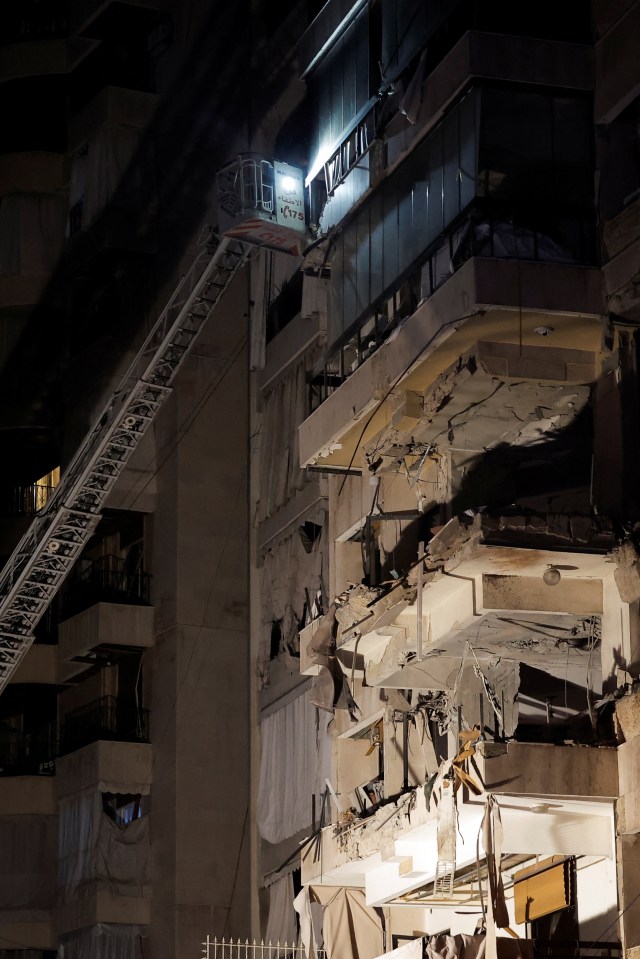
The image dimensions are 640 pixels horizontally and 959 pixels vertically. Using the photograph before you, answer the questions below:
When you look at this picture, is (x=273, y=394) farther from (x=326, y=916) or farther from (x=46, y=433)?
(x=326, y=916)

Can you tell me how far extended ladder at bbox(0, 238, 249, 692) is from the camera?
40750 mm

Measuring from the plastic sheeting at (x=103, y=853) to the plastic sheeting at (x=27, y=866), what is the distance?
969 mm

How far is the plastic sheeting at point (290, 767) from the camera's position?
34438 millimetres

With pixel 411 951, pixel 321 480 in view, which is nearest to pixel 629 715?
pixel 411 951

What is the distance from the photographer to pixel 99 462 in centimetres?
4116

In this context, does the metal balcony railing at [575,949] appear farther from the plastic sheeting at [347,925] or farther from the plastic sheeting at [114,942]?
the plastic sheeting at [114,942]

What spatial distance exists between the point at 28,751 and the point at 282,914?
500 inches

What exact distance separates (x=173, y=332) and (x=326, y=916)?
55.9ft

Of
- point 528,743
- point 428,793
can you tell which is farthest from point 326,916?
point 528,743

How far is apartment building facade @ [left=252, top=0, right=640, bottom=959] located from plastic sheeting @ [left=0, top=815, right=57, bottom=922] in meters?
14.2

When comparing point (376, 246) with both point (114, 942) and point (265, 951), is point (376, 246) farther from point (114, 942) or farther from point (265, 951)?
point (114, 942)

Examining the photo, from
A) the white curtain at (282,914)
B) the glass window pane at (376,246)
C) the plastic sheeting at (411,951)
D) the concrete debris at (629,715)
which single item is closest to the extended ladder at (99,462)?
→ the white curtain at (282,914)

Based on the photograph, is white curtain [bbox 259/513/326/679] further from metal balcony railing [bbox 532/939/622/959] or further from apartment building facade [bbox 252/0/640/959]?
metal balcony railing [bbox 532/939/622/959]

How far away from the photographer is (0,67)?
158ft
